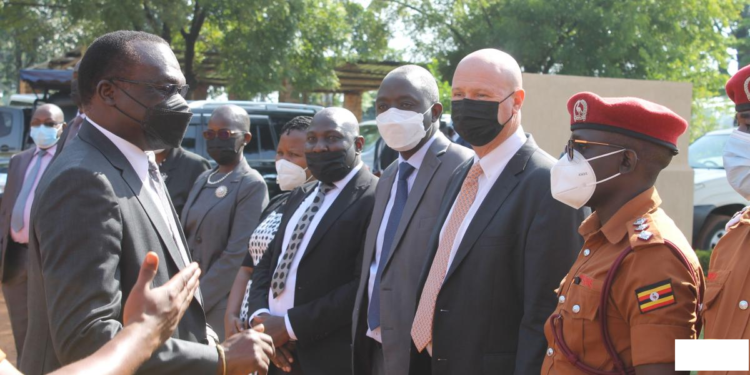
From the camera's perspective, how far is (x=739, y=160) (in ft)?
9.37

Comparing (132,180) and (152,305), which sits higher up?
(132,180)

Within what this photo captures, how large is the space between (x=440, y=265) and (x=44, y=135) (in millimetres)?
4647

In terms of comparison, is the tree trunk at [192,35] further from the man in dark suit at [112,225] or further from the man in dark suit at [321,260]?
the man in dark suit at [112,225]

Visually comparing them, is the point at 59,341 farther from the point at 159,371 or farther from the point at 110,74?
the point at 110,74

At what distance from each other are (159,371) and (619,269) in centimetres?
157

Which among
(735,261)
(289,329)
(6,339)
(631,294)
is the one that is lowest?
(6,339)

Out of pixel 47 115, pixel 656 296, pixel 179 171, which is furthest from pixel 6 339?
pixel 656 296

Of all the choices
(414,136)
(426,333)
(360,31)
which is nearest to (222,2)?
(360,31)

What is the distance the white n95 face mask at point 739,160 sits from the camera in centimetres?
283

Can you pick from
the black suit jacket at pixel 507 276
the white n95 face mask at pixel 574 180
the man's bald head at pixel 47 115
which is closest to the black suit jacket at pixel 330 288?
the black suit jacket at pixel 507 276

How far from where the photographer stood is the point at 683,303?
2.43 metres

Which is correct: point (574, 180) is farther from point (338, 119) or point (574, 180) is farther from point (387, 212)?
point (338, 119)

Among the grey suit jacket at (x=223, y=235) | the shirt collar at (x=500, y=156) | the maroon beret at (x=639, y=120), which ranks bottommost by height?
the grey suit jacket at (x=223, y=235)

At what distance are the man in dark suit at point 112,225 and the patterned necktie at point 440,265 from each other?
89 centimetres
